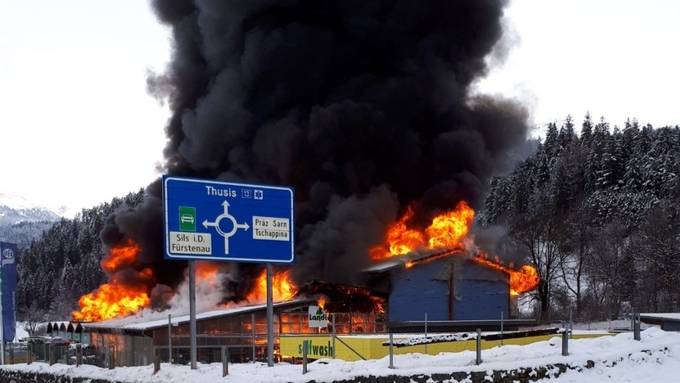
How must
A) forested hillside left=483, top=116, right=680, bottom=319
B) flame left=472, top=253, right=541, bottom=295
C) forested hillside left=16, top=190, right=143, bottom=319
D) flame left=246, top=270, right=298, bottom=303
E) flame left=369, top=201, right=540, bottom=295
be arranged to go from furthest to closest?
forested hillside left=16, top=190, right=143, bottom=319, forested hillside left=483, top=116, right=680, bottom=319, flame left=369, top=201, right=540, bottom=295, flame left=246, top=270, right=298, bottom=303, flame left=472, top=253, right=541, bottom=295

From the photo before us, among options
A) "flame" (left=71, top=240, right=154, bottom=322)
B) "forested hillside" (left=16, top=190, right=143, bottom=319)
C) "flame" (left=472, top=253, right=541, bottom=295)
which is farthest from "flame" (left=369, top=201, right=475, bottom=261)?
"forested hillside" (left=16, top=190, right=143, bottom=319)

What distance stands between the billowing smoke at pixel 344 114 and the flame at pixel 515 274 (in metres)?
6.85

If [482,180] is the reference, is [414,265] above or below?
below

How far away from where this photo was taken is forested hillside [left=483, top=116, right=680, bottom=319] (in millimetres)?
61844

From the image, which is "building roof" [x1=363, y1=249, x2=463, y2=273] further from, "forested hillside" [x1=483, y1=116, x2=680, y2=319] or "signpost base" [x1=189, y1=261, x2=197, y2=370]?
"signpost base" [x1=189, y1=261, x2=197, y2=370]

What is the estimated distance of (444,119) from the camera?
2165 inches

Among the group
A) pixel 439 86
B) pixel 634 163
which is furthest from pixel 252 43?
pixel 634 163

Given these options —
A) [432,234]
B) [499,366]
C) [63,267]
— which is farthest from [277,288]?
[63,267]

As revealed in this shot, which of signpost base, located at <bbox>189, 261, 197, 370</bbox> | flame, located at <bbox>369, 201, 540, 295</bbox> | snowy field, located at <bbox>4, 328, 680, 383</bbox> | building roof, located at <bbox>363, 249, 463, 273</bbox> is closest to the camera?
snowy field, located at <bbox>4, 328, 680, 383</bbox>

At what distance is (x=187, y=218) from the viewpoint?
59.4ft

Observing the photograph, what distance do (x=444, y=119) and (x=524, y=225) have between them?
13.7 m

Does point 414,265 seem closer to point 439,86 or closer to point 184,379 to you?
point 439,86

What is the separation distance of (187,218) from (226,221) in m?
1.08

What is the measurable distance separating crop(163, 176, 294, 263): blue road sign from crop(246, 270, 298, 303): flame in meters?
22.6
